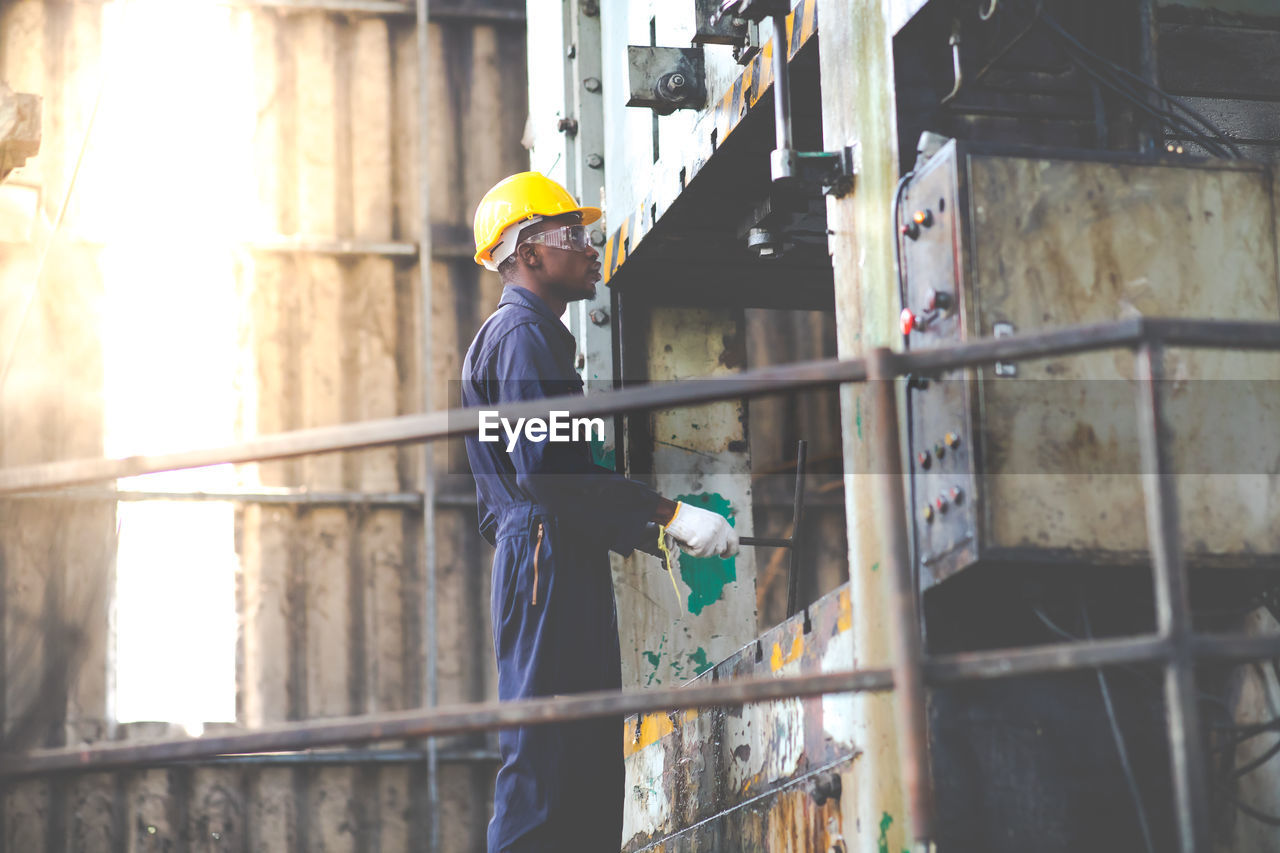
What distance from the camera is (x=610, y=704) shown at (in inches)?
92.5

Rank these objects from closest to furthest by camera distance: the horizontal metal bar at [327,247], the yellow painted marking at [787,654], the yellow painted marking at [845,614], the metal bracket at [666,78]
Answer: the yellow painted marking at [845,614], the yellow painted marking at [787,654], the metal bracket at [666,78], the horizontal metal bar at [327,247]

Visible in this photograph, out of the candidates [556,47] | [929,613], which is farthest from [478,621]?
[929,613]

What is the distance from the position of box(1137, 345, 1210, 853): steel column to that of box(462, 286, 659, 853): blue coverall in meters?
1.51

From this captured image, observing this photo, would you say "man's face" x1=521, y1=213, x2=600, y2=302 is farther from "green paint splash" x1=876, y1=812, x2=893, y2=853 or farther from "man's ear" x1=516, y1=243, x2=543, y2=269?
"green paint splash" x1=876, y1=812, x2=893, y2=853

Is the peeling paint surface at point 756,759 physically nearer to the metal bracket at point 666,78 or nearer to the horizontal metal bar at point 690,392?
the horizontal metal bar at point 690,392

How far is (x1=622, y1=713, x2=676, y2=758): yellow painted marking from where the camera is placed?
4609 millimetres

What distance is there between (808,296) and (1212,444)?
113 inches

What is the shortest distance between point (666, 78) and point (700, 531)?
175cm

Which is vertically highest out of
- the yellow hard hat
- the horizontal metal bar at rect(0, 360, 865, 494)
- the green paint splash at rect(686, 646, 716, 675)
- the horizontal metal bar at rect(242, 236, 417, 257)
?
the horizontal metal bar at rect(242, 236, 417, 257)

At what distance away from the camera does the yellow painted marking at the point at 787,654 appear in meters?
3.57

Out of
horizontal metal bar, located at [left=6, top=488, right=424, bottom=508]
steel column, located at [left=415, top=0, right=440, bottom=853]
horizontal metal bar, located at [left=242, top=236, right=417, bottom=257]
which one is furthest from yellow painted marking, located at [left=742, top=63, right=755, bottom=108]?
horizontal metal bar, located at [left=242, top=236, right=417, bottom=257]

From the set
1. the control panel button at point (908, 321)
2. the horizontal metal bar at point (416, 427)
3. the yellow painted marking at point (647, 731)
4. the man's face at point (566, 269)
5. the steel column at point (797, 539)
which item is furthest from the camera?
the yellow painted marking at point (647, 731)

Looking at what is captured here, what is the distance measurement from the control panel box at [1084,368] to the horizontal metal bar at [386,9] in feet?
34.7

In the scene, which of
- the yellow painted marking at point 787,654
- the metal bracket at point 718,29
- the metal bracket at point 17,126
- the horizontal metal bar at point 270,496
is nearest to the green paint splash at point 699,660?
the yellow painted marking at point 787,654
